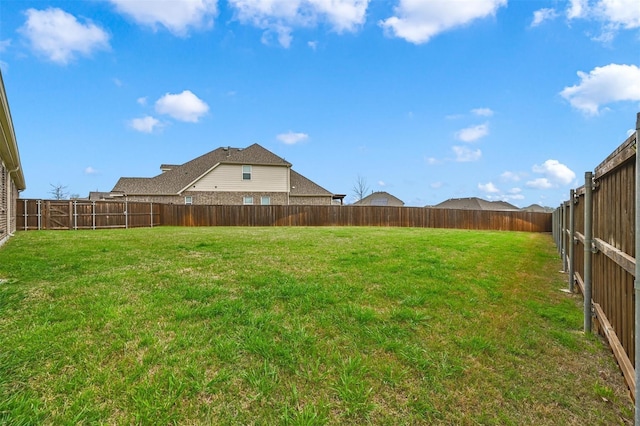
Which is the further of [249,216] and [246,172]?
[246,172]

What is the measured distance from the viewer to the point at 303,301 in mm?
3736

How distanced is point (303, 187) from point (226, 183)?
6316 mm

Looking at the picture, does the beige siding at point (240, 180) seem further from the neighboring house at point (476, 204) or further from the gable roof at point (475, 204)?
the neighboring house at point (476, 204)

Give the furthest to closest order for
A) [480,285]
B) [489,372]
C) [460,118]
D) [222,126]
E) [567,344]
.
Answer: [222,126]
[460,118]
[480,285]
[567,344]
[489,372]

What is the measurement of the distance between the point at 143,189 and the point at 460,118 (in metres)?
23.5

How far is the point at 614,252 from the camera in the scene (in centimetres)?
A: 273

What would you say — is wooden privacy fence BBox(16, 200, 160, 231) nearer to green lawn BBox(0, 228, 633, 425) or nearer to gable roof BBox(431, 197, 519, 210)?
green lawn BBox(0, 228, 633, 425)

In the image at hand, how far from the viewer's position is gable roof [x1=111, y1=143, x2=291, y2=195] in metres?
24.2

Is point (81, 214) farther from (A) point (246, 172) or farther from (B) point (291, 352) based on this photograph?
(B) point (291, 352)

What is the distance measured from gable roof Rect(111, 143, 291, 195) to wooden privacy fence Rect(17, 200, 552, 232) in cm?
379

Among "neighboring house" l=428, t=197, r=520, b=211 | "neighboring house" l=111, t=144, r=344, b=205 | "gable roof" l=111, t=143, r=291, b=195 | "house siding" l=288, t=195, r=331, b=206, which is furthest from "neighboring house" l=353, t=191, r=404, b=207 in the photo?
"gable roof" l=111, t=143, r=291, b=195

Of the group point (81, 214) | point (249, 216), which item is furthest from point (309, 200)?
point (81, 214)

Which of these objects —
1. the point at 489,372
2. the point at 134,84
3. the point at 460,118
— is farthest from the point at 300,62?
the point at 489,372

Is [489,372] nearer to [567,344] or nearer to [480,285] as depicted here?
[567,344]
